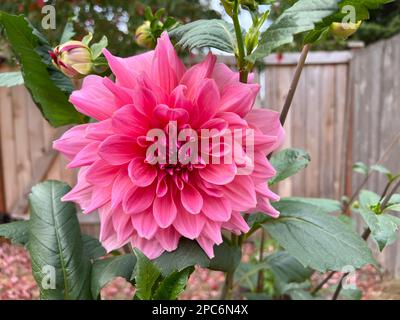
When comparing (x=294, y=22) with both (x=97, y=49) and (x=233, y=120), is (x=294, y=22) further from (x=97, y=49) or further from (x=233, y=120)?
(x=97, y=49)

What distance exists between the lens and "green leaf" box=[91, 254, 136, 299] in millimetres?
414

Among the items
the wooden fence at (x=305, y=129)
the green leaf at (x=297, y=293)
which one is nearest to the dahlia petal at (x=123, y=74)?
the green leaf at (x=297, y=293)

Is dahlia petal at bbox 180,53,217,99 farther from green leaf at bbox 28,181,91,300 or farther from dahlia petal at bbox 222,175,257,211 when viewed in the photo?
green leaf at bbox 28,181,91,300

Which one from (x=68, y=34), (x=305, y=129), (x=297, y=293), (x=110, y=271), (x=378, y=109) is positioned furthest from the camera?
(x=305, y=129)

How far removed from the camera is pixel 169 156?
334mm

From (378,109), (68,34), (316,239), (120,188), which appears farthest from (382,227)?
(378,109)

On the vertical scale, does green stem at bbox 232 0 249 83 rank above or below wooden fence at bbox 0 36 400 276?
above

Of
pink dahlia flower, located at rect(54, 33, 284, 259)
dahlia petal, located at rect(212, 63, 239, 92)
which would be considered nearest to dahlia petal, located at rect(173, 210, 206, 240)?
pink dahlia flower, located at rect(54, 33, 284, 259)

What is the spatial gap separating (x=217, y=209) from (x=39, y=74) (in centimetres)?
25

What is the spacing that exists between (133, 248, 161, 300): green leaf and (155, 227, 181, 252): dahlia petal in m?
0.02

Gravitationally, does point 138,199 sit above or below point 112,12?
below

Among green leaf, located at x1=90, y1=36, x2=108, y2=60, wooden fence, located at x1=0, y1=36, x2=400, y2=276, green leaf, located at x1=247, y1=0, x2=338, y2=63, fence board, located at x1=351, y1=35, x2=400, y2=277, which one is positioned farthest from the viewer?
wooden fence, located at x1=0, y1=36, x2=400, y2=276
